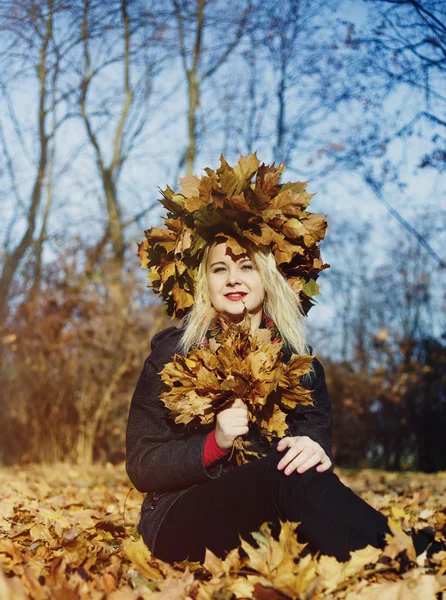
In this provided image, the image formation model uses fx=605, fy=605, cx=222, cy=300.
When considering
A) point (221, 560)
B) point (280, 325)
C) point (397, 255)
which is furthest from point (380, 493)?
point (397, 255)

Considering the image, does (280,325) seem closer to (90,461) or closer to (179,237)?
(179,237)

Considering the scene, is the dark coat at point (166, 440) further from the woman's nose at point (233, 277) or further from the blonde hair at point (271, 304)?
the woman's nose at point (233, 277)

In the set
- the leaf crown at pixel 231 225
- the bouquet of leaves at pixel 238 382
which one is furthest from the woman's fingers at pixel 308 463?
the leaf crown at pixel 231 225

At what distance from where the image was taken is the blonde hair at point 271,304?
284 cm

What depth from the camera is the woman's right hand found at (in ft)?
7.43

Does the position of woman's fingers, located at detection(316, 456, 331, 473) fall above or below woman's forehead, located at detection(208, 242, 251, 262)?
below

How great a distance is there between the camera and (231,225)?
2.77 meters

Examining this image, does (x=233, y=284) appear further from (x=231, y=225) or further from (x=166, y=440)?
(x=166, y=440)

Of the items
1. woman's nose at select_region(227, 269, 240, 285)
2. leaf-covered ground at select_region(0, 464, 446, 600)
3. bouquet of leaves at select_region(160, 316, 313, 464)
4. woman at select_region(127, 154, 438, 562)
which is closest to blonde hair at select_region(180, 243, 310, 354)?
woman at select_region(127, 154, 438, 562)

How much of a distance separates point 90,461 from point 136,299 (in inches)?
103

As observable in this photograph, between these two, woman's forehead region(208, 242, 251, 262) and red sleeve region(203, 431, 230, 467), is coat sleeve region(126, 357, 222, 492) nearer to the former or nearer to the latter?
red sleeve region(203, 431, 230, 467)

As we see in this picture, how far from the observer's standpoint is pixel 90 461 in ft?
26.6

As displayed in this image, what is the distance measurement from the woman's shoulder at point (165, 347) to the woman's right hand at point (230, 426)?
451mm

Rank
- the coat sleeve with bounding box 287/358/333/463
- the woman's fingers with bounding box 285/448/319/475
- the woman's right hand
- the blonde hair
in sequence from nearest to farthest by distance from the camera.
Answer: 1. the woman's fingers with bounding box 285/448/319/475
2. the woman's right hand
3. the coat sleeve with bounding box 287/358/333/463
4. the blonde hair
